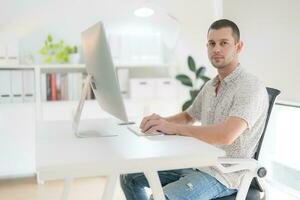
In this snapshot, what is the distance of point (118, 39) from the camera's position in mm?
3633

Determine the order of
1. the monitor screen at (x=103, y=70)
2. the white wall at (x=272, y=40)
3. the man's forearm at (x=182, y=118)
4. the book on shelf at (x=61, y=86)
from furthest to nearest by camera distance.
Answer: the book on shelf at (x=61, y=86)
the white wall at (x=272, y=40)
the man's forearm at (x=182, y=118)
the monitor screen at (x=103, y=70)

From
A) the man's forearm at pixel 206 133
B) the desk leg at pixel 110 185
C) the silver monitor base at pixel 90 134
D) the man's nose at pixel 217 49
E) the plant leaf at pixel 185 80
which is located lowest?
the desk leg at pixel 110 185

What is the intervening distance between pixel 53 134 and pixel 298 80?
61.2 inches

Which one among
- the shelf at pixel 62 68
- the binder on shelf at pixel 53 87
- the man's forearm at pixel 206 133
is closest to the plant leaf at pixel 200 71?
the shelf at pixel 62 68

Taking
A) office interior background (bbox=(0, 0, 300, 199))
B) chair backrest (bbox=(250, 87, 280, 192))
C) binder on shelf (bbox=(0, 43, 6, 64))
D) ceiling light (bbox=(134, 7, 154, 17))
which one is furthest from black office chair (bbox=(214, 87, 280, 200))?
binder on shelf (bbox=(0, 43, 6, 64))

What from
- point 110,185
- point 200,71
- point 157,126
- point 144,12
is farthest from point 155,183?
point 144,12

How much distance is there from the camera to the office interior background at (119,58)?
2850mm

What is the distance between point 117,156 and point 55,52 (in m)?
2.58

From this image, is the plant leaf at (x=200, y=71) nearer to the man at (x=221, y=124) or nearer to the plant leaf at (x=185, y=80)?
the plant leaf at (x=185, y=80)

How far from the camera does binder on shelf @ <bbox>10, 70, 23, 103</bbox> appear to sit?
10.9ft

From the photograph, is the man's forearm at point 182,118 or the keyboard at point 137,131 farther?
the man's forearm at point 182,118

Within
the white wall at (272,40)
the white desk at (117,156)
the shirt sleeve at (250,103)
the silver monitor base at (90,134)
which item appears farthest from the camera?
the white wall at (272,40)

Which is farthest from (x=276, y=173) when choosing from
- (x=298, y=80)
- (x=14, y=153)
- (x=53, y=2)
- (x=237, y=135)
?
(x=53, y=2)

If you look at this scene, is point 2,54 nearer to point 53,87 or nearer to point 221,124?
point 53,87
